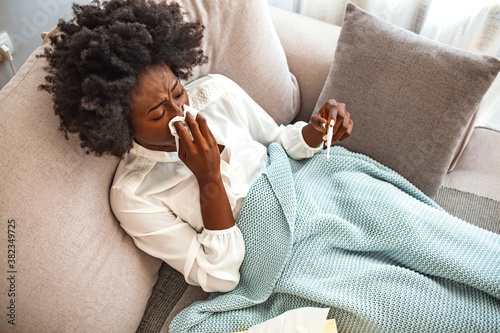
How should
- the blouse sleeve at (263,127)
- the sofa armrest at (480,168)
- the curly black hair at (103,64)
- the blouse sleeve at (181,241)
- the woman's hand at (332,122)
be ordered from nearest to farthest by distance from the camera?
the curly black hair at (103,64)
the blouse sleeve at (181,241)
the woman's hand at (332,122)
the blouse sleeve at (263,127)
the sofa armrest at (480,168)

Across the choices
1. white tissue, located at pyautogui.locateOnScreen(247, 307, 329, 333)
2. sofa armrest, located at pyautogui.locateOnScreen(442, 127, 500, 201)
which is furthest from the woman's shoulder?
sofa armrest, located at pyautogui.locateOnScreen(442, 127, 500, 201)

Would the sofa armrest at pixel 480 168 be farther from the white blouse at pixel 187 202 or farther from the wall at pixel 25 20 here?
the wall at pixel 25 20

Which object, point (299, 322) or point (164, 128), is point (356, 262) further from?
point (164, 128)

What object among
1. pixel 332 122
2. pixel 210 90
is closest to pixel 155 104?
pixel 210 90

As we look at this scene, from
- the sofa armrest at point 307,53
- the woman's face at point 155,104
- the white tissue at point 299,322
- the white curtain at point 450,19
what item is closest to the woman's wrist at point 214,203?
the woman's face at point 155,104

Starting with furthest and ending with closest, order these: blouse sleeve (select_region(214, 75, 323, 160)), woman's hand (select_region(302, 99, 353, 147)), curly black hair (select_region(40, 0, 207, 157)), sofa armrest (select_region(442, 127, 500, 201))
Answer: sofa armrest (select_region(442, 127, 500, 201))
blouse sleeve (select_region(214, 75, 323, 160))
woman's hand (select_region(302, 99, 353, 147))
curly black hair (select_region(40, 0, 207, 157))

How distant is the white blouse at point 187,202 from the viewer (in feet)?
3.08

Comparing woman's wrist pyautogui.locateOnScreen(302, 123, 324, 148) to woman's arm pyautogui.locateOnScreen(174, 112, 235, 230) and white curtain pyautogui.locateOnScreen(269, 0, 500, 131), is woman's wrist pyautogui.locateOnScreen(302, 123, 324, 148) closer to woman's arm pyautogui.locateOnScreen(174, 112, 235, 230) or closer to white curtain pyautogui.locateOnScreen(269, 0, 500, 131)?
woman's arm pyautogui.locateOnScreen(174, 112, 235, 230)

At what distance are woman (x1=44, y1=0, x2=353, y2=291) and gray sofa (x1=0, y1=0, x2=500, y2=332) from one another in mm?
52

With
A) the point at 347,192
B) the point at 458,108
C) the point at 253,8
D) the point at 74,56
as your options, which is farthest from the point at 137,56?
the point at 458,108

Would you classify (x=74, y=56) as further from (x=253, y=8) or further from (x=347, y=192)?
(x=347, y=192)

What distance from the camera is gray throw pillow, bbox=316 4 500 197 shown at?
44.1 inches

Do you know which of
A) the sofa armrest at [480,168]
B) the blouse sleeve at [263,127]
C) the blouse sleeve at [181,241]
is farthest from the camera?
the sofa armrest at [480,168]

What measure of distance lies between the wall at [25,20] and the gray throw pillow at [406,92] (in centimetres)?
101
